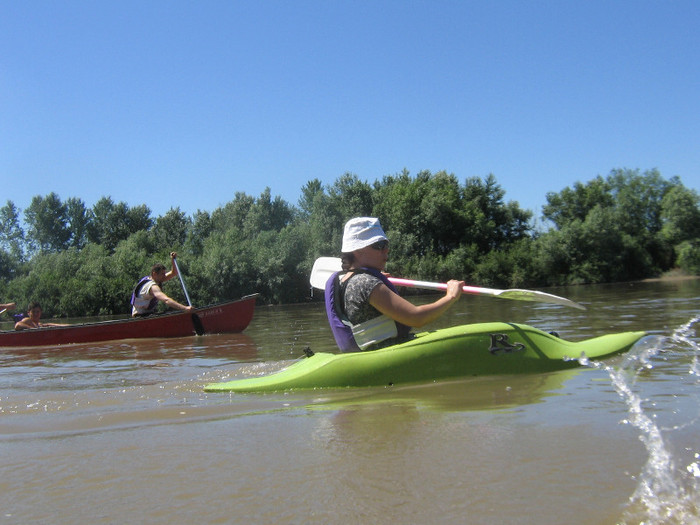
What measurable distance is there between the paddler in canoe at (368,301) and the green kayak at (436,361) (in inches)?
5.2

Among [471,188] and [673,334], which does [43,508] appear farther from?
[471,188]

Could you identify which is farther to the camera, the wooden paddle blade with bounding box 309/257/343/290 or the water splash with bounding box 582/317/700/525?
the wooden paddle blade with bounding box 309/257/343/290

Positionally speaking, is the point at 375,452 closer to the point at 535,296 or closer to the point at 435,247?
the point at 535,296

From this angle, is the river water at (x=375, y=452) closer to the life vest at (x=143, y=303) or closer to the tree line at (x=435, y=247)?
the life vest at (x=143, y=303)

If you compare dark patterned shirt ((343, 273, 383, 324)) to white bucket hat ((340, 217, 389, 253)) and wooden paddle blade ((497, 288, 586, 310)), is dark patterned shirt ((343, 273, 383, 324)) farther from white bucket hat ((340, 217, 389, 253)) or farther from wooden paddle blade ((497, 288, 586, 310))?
wooden paddle blade ((497, 288, 586, 310))

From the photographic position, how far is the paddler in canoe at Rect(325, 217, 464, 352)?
4066 mm

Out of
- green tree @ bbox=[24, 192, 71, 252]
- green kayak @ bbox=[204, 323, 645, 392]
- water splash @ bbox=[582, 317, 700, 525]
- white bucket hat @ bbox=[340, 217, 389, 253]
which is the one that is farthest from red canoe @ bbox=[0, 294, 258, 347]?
green tree @ bbox=[24, 192, 71, 252]

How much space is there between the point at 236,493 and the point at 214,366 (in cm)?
448

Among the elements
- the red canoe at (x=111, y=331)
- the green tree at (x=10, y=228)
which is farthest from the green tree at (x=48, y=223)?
the red canoe at (x=111, y=331)

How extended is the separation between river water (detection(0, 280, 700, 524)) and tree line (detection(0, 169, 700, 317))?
104 ft

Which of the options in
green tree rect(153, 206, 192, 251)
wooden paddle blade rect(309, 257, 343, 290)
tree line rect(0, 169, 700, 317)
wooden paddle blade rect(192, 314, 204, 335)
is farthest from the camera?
green tree rect(153, 206, 192, 251)

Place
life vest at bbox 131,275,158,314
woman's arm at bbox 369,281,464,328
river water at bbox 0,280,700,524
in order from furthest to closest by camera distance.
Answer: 1. life vest at bbox 131,275,158,314
2. woman's arm at bbox 369,281,464,328
3. river water at bbox 0,280,700,524

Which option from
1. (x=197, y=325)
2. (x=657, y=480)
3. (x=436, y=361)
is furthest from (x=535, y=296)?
(x=197, y=325)

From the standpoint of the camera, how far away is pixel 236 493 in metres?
2.19
